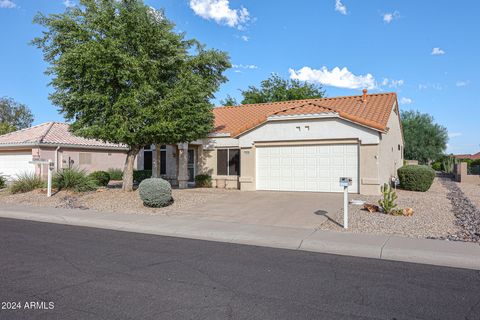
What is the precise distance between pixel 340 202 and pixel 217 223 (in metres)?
5.52

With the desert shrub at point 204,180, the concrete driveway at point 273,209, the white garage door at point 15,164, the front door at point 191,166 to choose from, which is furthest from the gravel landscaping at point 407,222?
the white garage door at point 15,164

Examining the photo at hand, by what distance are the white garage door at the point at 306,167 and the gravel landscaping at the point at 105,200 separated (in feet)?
9.43

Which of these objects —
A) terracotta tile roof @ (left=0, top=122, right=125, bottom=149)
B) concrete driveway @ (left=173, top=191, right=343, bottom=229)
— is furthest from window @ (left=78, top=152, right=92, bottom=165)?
concrete driveway @ (left=173, top=191, right=343, bottom=229)

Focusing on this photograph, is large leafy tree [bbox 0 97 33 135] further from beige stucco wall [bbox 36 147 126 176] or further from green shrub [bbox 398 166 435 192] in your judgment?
green shrub [bbox 398 166 435 192]

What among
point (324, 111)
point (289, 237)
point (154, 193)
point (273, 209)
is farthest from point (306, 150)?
point (289, 237)

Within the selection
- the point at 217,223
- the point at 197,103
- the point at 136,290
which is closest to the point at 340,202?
the point at 217,223

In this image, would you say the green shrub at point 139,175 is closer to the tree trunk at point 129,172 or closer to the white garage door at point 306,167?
the tree trunk at point 129,172

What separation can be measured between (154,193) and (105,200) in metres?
3.29

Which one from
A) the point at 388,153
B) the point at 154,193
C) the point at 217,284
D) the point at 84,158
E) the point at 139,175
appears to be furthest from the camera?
the point at 84,158

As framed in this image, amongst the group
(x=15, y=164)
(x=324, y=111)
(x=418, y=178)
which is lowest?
(x=418, y=178)

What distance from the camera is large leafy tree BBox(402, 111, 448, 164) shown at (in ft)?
144

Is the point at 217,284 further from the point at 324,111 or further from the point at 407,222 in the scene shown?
the point at 324,111

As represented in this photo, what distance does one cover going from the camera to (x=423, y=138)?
44.0 metres

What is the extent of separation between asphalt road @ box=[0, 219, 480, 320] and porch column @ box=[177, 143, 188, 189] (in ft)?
41.4
